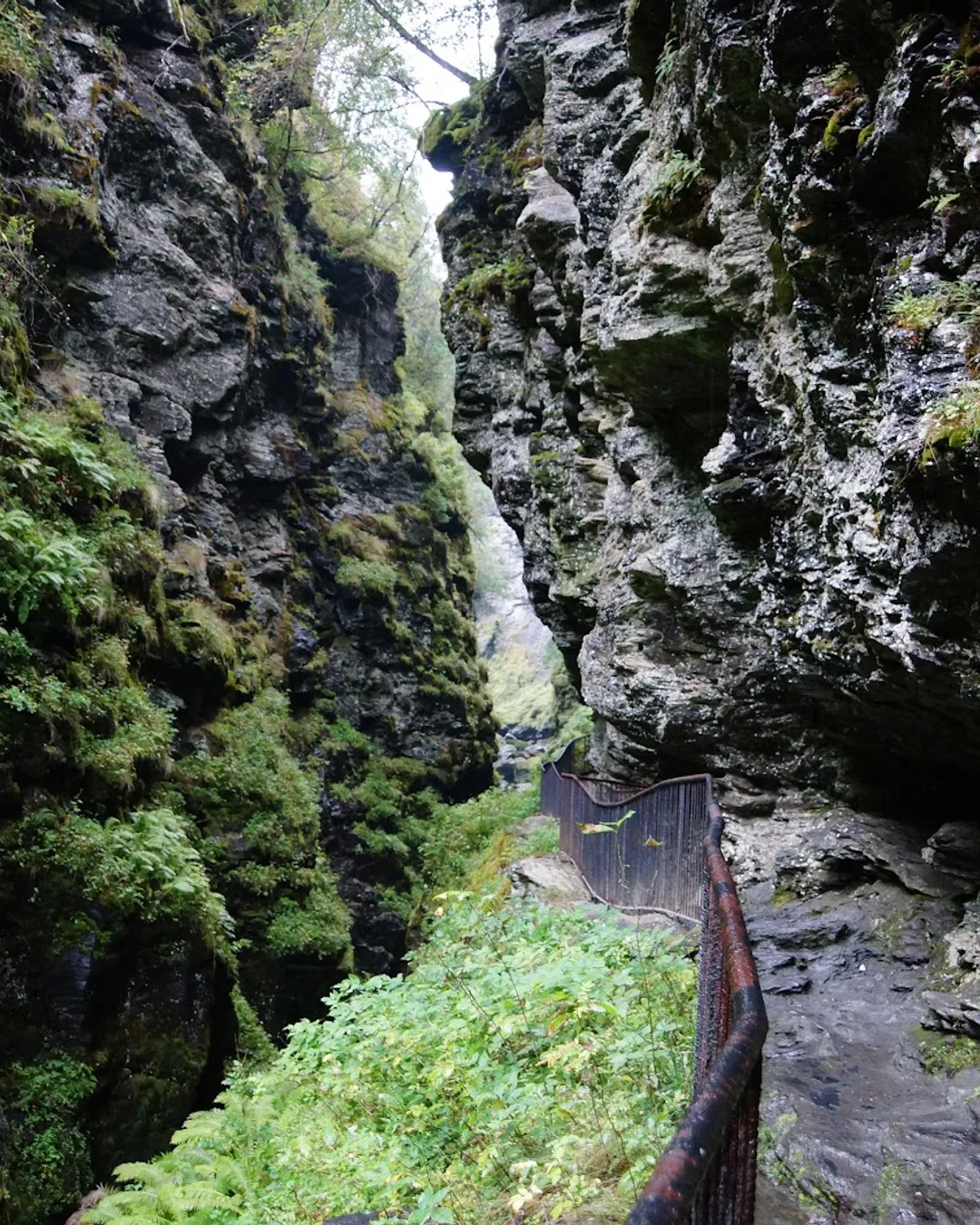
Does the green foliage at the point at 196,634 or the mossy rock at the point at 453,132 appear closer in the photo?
the green foliage at the point at 196,634

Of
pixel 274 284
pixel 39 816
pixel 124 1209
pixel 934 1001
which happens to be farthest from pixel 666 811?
pixel 274 284

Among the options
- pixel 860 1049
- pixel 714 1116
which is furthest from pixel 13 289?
pixel 714 1116

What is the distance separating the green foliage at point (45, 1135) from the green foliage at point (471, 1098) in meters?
1.21

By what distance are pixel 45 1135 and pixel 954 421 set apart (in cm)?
977

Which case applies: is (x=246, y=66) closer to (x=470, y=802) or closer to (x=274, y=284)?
(x=274, y=284)

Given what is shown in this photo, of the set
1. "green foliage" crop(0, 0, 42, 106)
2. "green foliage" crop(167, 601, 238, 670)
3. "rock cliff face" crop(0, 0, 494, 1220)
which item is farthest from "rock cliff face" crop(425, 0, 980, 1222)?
"green foliage" crop(0, 0, 42, 106)

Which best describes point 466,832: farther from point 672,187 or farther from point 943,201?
point 943,201

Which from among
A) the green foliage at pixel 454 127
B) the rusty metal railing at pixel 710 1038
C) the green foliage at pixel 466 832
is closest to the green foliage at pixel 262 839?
the green foliage at pixel 466 832

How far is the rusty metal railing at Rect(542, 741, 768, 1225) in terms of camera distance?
1.56m

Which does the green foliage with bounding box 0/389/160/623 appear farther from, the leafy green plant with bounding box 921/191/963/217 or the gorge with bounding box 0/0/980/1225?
the leafy green plant with bounding box 921/191/963/217

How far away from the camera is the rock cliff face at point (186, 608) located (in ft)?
29.4

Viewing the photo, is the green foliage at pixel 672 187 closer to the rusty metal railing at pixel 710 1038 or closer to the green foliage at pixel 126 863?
the rusty metal railing at pixel 710 1038

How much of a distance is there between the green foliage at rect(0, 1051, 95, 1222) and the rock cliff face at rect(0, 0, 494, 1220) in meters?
0.03

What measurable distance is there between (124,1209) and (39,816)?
13.5ft
